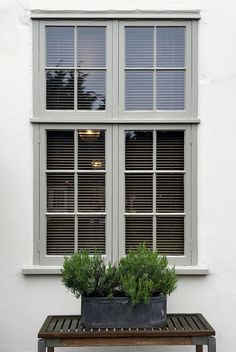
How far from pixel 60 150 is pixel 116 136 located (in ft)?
1.57

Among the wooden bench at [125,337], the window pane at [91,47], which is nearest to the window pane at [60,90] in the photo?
the window pane at [91,47]

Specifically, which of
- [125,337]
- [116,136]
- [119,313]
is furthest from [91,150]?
[125,337]

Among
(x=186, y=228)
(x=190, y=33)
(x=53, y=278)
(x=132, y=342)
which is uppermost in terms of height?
(x=190, y=33)

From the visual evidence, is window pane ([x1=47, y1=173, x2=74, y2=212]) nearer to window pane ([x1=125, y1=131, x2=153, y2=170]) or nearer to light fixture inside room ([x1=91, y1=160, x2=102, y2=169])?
light fixture inside room ([x1=91, y1=160, x2=102, y2=169])

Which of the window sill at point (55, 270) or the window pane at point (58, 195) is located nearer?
the window sill at point (55, 270)

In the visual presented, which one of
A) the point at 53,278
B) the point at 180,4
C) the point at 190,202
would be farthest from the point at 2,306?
the point at 180,4

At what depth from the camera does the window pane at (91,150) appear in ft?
15.9

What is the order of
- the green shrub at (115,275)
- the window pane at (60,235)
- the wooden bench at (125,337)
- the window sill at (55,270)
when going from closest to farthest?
the wooden bench at (125,337) → the green shrub at (115,275) → the window sill at (55,270) → the window pane at (60,235)

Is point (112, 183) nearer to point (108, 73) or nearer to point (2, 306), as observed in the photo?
point (108, 73)

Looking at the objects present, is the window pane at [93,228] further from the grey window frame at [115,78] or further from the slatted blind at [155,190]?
the grey window frame at [115,78]

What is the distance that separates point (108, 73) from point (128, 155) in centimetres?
70

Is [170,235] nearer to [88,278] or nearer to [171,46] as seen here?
[88,278]

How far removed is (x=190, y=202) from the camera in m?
4.78

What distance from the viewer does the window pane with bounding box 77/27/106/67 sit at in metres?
4.83
